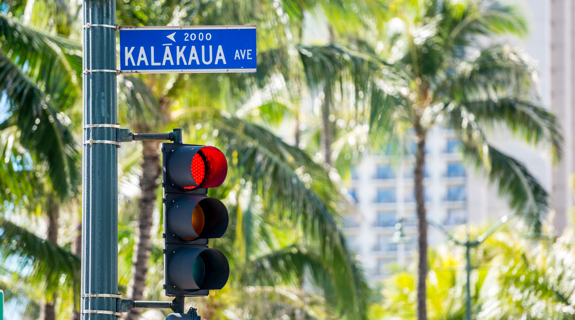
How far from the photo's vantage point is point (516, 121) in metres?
15.0

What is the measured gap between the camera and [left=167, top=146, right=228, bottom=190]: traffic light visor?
3.71 m

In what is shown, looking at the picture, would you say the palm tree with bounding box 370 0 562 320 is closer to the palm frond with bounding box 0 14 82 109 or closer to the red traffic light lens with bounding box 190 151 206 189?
the palm frond with bounding box 0 14 82 109

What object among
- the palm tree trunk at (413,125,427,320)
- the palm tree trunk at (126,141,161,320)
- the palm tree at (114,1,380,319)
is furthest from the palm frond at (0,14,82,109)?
the palm tree trunk at (413,125,427,320)

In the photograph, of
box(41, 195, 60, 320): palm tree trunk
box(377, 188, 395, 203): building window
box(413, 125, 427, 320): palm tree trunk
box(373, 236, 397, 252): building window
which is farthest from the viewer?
box(377, 188, 395, 203): building window

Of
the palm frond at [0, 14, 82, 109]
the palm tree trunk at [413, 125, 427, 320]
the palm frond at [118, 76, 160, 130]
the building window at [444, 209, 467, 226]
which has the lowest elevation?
the building window at [444, 209, 467, 226]

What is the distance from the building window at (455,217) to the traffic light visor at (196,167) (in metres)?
83.7

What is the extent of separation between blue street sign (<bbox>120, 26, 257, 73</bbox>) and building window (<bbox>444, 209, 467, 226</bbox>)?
83534 mm

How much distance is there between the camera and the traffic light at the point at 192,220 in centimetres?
357

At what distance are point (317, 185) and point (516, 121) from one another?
20.1 feet

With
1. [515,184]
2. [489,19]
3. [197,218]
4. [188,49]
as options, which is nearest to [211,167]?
[197,218]

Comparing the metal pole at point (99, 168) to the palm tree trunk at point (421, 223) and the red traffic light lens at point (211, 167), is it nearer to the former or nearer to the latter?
the red traffic light lens at point (211, 167)

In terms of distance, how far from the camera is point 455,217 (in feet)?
281

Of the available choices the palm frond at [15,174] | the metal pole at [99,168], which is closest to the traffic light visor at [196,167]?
the metal pole at [99,168]

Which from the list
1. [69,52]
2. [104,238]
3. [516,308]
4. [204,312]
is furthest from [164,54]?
[516,308]
